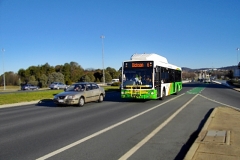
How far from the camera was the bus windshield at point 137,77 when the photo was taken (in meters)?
19.2

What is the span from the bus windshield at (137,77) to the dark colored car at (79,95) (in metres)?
2.27

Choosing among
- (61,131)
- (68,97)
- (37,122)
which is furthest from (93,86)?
A: (61,131)

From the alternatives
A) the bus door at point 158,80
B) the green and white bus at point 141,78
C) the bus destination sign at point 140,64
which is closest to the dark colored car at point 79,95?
the green and white bus at point 141,78

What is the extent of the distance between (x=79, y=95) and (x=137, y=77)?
14.7 feet

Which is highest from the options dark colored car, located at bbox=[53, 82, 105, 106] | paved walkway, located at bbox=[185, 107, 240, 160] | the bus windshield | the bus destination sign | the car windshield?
the bus destination sign

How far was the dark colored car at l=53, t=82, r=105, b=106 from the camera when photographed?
17.1 metres

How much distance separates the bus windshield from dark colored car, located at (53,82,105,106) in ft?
7.44

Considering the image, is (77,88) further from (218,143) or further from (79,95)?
(218,143)

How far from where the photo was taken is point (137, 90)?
1906cm

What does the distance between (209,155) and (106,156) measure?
2.24 m

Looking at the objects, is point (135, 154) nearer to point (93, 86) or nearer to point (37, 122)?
point (37, 122)

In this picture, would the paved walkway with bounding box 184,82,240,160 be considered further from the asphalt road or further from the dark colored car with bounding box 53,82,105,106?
the dark colored car with bounding box 53,82,105,106

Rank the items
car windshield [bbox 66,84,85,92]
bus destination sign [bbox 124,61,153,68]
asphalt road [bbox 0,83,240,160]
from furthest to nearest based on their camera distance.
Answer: bus destination sign [bbox 124,61,153,68]
car windshield [bbox 66,84,85,92]
asphalt road [bbox 0,83,240,160]

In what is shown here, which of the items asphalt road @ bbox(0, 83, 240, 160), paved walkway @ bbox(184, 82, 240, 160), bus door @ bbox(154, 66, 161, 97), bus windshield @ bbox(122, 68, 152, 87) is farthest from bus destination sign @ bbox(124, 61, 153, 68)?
paved walkway @ bbox(184, 82, 240, 160)
